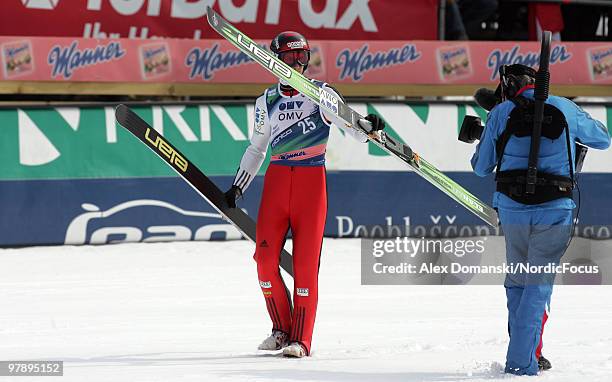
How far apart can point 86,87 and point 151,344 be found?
21.7 ft

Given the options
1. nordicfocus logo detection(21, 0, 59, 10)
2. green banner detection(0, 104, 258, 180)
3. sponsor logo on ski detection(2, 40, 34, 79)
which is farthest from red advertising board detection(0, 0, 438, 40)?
green banner detection(0, 104, 258, 180)

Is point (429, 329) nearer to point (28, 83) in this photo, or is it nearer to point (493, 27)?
point (28, 83)

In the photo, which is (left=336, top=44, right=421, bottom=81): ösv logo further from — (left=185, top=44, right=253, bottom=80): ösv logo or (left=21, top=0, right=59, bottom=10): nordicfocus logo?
(left=21, top=0, right=59, bottom=10): nordicfocus logo

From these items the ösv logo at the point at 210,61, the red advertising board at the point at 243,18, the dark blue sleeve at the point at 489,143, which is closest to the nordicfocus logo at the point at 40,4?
the red advertising board at the point at 243,18

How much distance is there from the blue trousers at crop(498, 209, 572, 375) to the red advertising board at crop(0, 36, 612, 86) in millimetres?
8001

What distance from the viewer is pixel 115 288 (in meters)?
9.90

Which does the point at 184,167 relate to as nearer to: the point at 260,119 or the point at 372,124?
the point at 260,119

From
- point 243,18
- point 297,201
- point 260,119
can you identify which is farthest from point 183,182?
point 297,201

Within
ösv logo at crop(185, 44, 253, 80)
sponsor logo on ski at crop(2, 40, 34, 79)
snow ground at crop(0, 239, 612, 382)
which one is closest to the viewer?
snow ground at crop(0, 239, 612, 382)

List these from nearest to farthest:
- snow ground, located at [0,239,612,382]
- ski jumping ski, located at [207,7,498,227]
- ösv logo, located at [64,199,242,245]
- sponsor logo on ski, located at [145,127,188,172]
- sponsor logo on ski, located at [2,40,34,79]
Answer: snow ground, located at [0,239,612,382]
ski jumping ski, located at [207,7,498,227]
sponsor logo on ski, located at [145,127,188,172]
ösv logo, located at [64,199,242,245]
sponsor logo on ski, located at [2,40,34,79]

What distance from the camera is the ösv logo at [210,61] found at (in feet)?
44.3

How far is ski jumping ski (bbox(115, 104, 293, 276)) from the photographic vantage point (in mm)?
6891

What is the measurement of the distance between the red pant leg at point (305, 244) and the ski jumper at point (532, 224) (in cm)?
132

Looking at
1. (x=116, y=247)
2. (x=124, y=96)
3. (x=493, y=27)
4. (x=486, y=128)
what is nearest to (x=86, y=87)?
(x=124, y=96)
